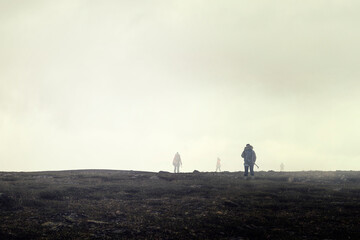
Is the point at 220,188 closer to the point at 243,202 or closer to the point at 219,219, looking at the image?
the point at 243,202

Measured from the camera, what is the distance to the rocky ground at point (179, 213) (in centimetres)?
1259

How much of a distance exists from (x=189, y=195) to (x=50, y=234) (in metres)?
12.0

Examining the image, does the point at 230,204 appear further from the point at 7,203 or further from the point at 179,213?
the point at 7,203

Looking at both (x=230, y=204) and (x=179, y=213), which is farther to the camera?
(x=230, y=204)

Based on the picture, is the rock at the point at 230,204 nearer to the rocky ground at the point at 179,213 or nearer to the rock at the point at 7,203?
the rocky ground at the point at 179,213

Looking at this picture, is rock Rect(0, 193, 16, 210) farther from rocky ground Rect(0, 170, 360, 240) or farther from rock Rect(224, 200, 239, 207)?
rock Rect(224, 200, 239, 207)

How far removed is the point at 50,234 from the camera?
40.1 ft

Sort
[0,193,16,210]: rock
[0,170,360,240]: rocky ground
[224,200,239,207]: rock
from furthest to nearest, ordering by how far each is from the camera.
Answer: [224,200,239,207]: rock
[0,193,16,210]: rock
[0,170,360,240]: rocky ground

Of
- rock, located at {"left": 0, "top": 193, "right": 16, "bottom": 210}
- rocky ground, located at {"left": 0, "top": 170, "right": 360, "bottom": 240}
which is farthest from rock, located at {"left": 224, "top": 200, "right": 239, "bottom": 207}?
rock, located at {"left": 0, "top": 193, "right": 16, "bottom": 210}

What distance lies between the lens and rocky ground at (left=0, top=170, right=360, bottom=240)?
1259cm

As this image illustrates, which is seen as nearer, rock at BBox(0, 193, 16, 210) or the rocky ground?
the rocky ground

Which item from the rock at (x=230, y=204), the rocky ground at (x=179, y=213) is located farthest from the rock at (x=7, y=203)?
the rock at (x=230, y=204)

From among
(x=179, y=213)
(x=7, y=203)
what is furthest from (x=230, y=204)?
(x=7, y=203)

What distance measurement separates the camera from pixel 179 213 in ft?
53.8
